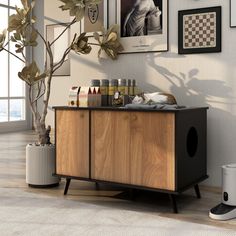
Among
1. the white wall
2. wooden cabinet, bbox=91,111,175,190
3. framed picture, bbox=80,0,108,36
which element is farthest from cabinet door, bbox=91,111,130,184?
framed picture, bbox=80,0,108,36

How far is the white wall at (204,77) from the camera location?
3.36 meters

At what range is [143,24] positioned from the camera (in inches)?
146

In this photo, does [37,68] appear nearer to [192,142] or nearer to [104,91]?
[104,91]

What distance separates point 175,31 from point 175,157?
1.38 m

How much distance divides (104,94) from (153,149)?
0.82 m

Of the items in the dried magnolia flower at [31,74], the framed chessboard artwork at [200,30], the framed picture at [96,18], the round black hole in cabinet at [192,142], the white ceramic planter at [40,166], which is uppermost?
the framed picture at [96,18]

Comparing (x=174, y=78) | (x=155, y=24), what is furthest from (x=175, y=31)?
(x=174, y=78)

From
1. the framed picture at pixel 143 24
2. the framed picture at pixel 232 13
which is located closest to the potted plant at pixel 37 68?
the framed picture at pixel 143 24

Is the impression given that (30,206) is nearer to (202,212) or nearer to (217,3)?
(202,212)

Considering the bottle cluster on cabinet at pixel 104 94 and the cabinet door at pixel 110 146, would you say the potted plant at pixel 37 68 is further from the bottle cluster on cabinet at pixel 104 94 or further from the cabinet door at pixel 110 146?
the cabinet door at pixel 110 146

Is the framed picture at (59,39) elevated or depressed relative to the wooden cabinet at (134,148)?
elevated

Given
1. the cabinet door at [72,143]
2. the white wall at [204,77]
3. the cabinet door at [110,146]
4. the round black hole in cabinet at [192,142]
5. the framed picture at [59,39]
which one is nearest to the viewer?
the cabinet door at [110,146]

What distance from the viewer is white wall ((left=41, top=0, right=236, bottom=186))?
3.36 m

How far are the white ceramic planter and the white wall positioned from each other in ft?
3.57
